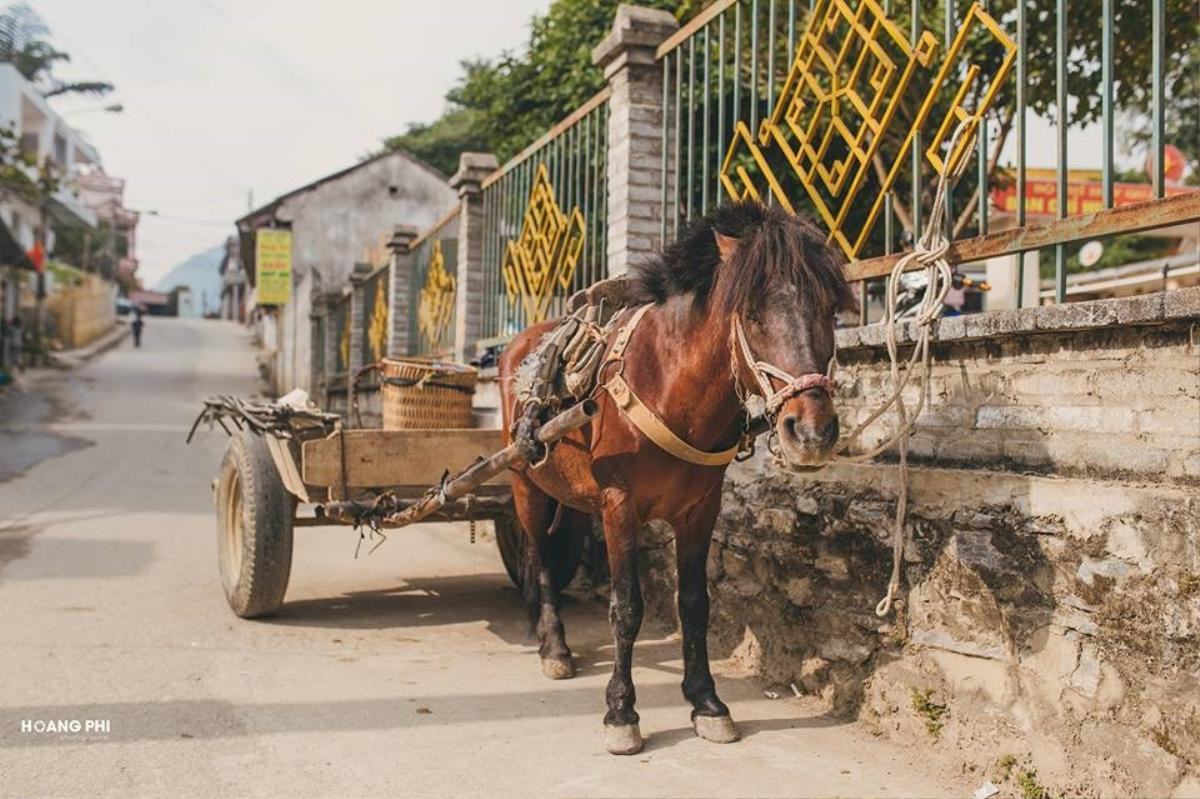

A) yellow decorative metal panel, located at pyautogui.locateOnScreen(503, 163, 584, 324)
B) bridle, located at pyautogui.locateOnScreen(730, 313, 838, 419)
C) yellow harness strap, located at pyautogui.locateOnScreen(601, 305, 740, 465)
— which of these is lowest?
yellow harness strap, located at pyautogui.locateOnScreen(601, 305, 740, 465)

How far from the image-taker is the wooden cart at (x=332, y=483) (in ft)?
16.9

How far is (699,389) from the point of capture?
3740 mm

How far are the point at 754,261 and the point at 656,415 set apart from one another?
73 centimetres

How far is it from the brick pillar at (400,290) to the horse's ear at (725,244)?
974 cm

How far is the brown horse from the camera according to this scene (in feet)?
10.7

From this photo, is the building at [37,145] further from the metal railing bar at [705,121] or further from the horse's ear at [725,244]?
the horse's ear at [725,244]

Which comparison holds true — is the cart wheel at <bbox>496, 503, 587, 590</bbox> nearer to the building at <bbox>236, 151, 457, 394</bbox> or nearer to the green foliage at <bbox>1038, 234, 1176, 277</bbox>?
the green foliage at <bbox>1038, 234, 1176, 277</bbox>

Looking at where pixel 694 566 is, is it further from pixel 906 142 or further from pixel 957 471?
pixel 906 142

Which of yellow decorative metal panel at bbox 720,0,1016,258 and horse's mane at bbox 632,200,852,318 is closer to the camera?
horse's mane at bbox 632,200,852,318

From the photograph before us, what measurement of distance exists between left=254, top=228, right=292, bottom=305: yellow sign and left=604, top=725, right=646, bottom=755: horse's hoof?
20.3 meters

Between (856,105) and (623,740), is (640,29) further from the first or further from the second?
(623,740)

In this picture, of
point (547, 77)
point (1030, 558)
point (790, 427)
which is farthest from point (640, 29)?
point (547, 77)

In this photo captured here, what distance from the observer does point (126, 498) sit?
1092 centimetres

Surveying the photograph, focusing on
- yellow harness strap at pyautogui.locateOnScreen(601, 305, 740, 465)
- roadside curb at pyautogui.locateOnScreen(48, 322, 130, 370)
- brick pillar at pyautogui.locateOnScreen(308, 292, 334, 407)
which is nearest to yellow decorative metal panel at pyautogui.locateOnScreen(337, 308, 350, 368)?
brick pillar at pyautogui.locateOnScreen(308, 292, 334, 407)
